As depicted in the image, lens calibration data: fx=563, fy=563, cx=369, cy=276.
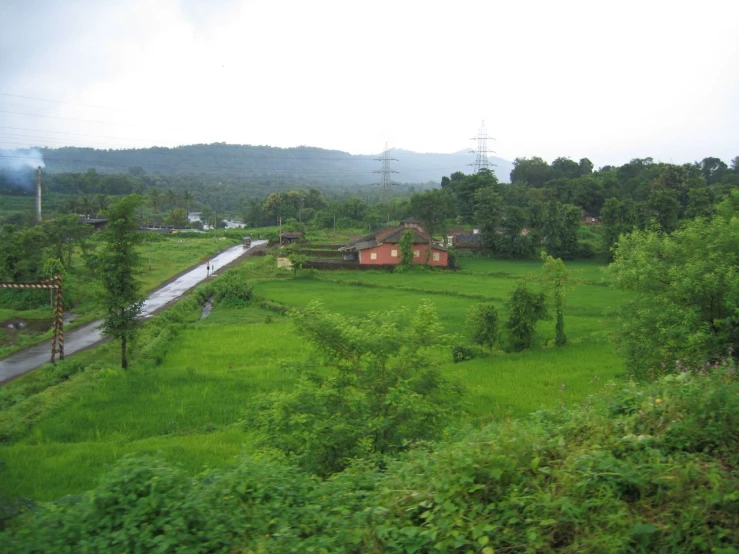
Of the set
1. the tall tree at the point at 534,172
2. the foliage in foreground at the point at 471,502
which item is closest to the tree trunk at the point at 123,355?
the foliage in foreground at the point at 471,502

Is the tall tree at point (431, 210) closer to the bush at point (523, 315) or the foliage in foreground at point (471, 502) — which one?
the bush at point (523, 315)

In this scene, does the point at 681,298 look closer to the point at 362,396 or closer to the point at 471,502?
the point at 362,396

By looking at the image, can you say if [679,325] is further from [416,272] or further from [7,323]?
[416,272]

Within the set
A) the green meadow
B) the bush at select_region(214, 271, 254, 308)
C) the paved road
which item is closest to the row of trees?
the paved road

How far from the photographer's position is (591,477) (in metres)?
4.46

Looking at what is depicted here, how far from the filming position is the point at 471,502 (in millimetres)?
4430

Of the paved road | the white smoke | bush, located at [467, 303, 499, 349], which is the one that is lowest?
the paved road

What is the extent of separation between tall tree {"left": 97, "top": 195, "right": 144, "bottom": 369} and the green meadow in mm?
1290

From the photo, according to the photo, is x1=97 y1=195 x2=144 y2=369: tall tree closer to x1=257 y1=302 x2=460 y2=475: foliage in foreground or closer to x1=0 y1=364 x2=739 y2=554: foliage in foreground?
x1=257 y1=302 x2=460 y2=475: foliage in foreground

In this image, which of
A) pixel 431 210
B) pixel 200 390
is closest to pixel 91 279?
pixel 200 390

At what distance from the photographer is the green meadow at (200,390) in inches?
368

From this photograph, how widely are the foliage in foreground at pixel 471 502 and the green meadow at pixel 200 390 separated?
5.58ft

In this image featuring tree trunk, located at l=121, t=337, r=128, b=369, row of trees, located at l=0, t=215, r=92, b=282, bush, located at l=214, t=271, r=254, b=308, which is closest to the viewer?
tree trunk, located at l=121, t=337, r=128, b=369

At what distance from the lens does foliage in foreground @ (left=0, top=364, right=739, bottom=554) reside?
4035 millimetres
